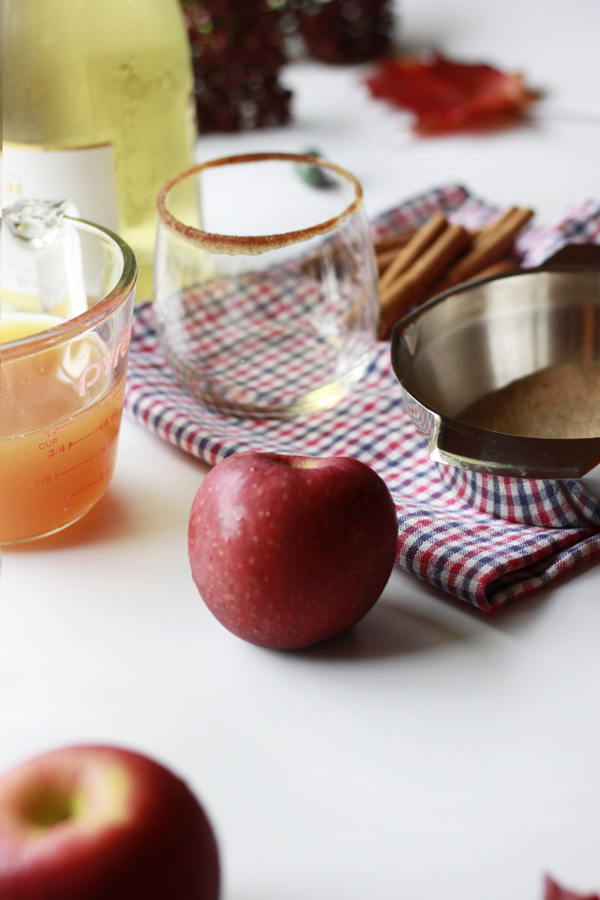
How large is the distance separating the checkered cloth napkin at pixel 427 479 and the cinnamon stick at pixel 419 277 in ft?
0.11

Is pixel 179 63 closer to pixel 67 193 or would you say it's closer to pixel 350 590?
pixel 67 193

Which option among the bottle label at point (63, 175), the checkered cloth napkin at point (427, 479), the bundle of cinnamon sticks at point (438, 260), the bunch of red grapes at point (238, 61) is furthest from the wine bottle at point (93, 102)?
the bunch of red grapes at point (238, 61)

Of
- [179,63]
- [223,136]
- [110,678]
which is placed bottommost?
[110,678]

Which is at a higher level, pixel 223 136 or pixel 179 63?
pixel 179 63

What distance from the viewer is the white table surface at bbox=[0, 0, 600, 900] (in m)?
0.37

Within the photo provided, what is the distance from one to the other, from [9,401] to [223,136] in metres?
0.78

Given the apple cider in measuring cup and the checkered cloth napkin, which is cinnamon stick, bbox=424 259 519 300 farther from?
the apple cider in measuring cup

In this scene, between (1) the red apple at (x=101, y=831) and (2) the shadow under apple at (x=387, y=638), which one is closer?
(1) the red apple at (x=101, y=831)

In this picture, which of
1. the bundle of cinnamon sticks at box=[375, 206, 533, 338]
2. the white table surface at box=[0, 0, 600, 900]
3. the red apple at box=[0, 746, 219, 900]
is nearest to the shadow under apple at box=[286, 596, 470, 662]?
the white table surface at box=[0, 0, 600, 900]

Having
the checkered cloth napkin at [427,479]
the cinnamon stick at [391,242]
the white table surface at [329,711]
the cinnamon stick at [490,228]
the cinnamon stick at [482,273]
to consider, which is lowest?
the white table surface at [329,711]

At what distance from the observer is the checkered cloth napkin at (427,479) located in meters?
0.50

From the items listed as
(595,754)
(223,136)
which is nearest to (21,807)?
(595,754)

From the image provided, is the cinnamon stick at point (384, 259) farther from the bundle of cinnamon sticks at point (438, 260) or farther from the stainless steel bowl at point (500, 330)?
the stainless steel bowl at point (500, 330)

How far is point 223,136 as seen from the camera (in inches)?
46.8
